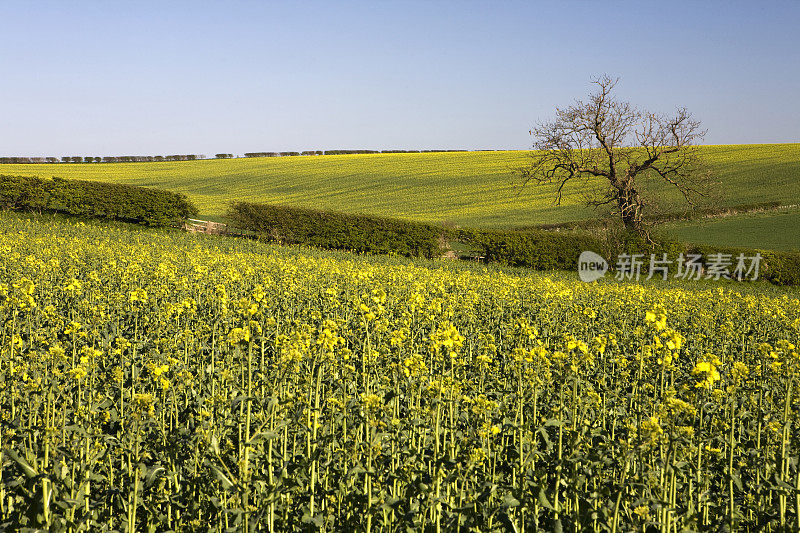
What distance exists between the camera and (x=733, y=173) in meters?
60.7

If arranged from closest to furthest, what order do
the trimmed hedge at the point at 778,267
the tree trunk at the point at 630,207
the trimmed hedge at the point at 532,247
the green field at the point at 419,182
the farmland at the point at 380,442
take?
the farmland at the point at 380,442 < the trimmed hedge at the point at 778,267 < the trimmed hedge at the point at 532,247 < the tree trunk at the point at 630,207 < the green field at the point at 419,182

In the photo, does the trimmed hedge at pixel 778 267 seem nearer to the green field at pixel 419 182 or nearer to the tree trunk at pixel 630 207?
the tree trunk at pixel 630 207

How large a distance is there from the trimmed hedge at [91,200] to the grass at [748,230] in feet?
98.9

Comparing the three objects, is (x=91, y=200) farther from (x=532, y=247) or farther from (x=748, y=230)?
(x=748, y=230)

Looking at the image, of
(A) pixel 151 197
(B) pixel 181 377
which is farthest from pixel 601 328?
(A) pixel 151 197

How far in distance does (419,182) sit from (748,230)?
31.5 meters

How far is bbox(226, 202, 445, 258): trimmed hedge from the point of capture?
106 ft

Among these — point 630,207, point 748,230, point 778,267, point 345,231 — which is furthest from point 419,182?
point 778,267

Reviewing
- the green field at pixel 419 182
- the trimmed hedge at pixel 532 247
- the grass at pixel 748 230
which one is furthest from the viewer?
the green field at pixel 419 182

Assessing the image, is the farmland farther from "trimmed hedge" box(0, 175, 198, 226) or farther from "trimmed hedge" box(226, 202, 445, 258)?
"trimmed hedge" box(0, 175, 198, 226)

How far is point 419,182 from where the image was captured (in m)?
65.3

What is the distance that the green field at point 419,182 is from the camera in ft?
171

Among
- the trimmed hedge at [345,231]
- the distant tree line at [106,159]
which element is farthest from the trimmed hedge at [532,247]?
the distant tree line at [106,159]

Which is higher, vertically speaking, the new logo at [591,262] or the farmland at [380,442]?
the farmland at [380,442]
